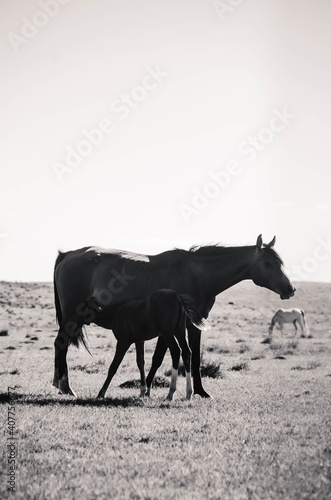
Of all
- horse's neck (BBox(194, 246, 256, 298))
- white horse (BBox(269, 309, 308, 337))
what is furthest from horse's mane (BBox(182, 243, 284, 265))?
white horse (BBox(269, 309, 308, 337))

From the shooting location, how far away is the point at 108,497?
16.2 feet

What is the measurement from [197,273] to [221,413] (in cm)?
351

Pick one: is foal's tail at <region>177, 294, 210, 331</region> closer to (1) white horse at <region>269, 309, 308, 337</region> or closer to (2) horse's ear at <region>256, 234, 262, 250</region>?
(2) horse's ear at <region>256, 234, 262, 250</region>

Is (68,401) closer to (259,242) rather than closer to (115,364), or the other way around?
(115,364)

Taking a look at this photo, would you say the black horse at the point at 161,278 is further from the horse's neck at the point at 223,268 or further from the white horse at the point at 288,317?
the white horse at the point at 288,317

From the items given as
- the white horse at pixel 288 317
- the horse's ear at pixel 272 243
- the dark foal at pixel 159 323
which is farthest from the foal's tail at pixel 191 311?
the white horse at pixel 288 317

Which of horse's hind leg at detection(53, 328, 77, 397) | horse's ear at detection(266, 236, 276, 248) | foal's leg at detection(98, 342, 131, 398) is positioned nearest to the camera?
foal's leg at detection(98, 342, 131, 398)

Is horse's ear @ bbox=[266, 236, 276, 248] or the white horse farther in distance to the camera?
the white horse

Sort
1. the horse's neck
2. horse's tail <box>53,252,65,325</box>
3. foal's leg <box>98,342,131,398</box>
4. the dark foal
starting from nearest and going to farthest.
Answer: foal's leg <box>98,342,131,398</box> → the dark foal → the horse's neck → horse's tail <box>53,252,65,325</box>

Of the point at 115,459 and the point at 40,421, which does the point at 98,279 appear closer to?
the point at 40,421

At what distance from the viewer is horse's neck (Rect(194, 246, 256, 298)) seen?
11.8m

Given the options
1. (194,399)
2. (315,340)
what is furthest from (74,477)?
(315,340)

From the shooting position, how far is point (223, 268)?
11906mm

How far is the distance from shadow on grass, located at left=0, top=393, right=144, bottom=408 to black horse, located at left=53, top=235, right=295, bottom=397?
123 cm
